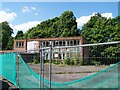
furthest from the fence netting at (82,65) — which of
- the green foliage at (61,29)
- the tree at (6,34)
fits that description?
the tree at (6,34)

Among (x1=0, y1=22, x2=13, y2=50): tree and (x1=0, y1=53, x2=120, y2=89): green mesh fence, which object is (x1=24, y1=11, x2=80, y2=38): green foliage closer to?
(x1=0, y1=22, x2=13, y2=50): tree

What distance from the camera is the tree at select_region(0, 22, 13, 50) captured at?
7914 cm

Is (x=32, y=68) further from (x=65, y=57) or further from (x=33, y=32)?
(x=33, y=32)

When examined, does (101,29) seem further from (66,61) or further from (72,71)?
(66,61)

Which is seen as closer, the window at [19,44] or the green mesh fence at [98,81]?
the green mesh fence at [98,81]

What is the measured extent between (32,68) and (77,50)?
11.9ft

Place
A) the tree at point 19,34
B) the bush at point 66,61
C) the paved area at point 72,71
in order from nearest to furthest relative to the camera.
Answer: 1. the paved area at point 72,71
2. the bush at point 66,61
3. the tree at point 19,34

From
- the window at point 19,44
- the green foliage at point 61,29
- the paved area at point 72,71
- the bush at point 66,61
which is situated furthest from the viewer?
the green foliage at point 61,29

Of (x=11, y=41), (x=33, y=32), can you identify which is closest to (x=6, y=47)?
(x=11, y=41)

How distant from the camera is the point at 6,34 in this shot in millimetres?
81500

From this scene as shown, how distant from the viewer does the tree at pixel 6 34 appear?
79.1m

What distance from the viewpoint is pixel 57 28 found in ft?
234

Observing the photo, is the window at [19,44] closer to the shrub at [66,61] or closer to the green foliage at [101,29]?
the green foliage at [101,29]

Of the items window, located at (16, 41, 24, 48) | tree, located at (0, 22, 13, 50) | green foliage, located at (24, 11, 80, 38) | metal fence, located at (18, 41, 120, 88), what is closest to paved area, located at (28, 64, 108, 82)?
metal fence, located at (18, 41, 120, 88)
